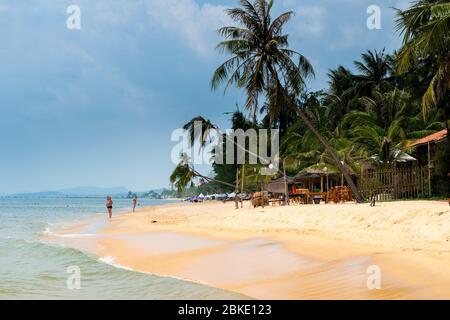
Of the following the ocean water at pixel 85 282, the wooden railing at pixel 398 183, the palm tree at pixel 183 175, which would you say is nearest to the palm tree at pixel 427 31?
the wooden railing at pixel 398 183

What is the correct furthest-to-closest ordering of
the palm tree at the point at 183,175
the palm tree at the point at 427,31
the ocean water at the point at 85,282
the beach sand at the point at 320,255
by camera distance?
the palm tree at the point at 183,175 < the palm tree at the point at 427,31 < the ocean water at the point at 85,282 < the beach sand at the point at 320,255

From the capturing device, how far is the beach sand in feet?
21.5

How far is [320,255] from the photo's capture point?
923cm

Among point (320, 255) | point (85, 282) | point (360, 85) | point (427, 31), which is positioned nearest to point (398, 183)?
point (427, 31)

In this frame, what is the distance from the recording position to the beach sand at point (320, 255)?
656 centimetres

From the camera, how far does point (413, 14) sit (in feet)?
45.2

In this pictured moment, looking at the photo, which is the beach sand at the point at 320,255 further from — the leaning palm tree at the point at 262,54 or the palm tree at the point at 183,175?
the palm tree at the point at 183,175

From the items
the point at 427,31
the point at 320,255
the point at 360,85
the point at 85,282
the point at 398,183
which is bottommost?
the point at 85,282

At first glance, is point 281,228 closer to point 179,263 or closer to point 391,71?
point 179,263

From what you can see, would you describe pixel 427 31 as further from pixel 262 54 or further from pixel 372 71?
pixel 372 71

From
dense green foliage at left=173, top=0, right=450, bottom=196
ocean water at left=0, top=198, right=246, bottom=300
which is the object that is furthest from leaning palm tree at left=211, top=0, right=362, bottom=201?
ocean water at left=0, top=198, right=246, bottom=300

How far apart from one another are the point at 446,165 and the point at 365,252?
9.42 m

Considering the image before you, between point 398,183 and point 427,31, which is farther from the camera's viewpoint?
point 398,183

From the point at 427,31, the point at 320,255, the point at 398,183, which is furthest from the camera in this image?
the point at 398,183
